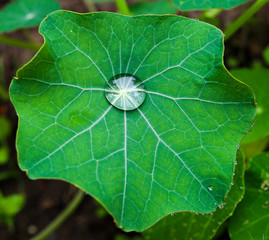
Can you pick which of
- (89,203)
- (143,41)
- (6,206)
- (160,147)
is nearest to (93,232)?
(89,203)

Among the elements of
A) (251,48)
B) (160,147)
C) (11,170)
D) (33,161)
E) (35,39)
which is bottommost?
(11,170)

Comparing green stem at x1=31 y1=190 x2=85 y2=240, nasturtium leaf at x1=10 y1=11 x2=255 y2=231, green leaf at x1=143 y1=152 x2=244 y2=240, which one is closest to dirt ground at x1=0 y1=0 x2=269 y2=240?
green stem at x1=31 y1=190 x2=85 y2=240

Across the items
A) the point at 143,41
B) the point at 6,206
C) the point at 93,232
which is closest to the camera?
the point at 143,41

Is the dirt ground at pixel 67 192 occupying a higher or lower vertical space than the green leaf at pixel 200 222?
lower

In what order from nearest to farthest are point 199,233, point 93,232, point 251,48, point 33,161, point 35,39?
1. point 33,161
2. point 199,233
3. point 93,232
4. point 251,48
5. point 35,39

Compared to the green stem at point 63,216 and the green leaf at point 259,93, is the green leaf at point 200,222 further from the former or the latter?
the green stem at point 63,216

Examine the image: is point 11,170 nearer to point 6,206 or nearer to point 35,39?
point 6,206

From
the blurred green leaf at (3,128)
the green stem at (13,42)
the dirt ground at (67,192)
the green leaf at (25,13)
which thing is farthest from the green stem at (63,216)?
the green leaf at (25,13)
